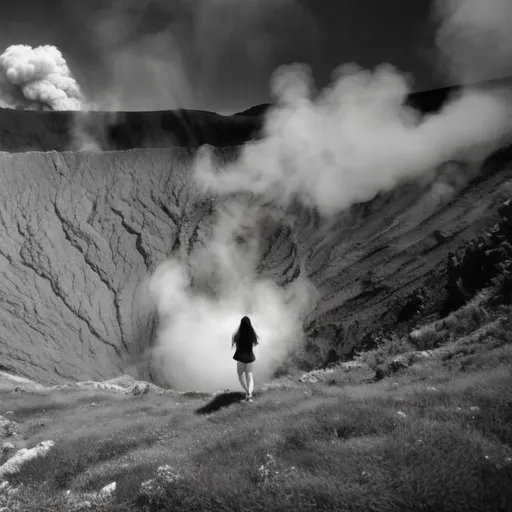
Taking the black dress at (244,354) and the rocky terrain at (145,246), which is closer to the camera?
the black dress at (244,354)

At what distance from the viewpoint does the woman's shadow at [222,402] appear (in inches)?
392

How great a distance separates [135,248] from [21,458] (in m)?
49.4

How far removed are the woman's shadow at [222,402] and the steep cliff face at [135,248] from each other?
71.4ft

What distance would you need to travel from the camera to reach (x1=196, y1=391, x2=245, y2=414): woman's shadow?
9.97 meters

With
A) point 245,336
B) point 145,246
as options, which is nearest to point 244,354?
point 245,336

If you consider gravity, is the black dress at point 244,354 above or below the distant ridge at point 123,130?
below

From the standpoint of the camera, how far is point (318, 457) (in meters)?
4.27

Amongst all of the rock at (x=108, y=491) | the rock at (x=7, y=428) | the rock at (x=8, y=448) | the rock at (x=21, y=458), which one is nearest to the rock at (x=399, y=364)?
the rock at (x=108, y=491)

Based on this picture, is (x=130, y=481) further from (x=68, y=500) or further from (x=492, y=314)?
(x=492, y=314)

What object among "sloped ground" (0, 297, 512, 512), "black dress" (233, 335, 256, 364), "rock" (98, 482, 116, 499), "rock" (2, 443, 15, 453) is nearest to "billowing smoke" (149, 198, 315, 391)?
"rock" (2, 443, 15, 453)

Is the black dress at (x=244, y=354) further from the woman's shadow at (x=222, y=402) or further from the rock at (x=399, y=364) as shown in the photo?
the rock at (x=399, y=364)

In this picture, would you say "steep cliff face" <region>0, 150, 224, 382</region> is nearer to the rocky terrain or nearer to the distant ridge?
the rocky terrain

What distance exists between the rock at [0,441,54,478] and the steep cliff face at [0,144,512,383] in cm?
2585

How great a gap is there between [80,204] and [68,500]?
59.0 meters
